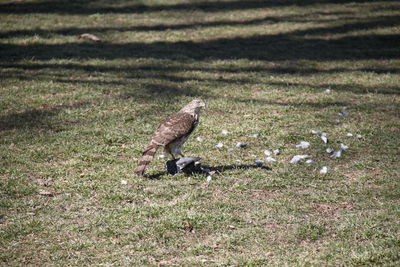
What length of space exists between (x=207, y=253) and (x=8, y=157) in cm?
437

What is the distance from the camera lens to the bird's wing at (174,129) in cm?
829

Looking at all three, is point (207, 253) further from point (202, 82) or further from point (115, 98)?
point (202, 82)

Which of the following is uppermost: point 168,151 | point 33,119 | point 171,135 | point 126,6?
point 126,6

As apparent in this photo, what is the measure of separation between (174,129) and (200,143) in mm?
1770

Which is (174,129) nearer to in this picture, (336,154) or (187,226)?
(187,226)

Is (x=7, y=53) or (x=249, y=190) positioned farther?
(x=7, y=53)

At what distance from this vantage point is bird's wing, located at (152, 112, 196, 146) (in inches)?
326

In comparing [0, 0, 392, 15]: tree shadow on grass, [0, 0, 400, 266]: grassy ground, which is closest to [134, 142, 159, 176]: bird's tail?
[0, 0, 400, 266]: grassy ground

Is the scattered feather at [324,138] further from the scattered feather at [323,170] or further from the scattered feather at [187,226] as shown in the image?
the scattered feather at [187,226]

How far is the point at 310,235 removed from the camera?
22.2 ft

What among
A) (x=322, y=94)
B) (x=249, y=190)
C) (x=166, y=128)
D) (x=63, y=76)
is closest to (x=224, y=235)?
(x=249, y=190)

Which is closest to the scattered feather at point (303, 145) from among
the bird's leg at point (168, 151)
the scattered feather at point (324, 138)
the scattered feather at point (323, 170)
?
the scattered feather at point (324, 138)

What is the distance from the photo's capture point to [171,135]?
831 centimetres

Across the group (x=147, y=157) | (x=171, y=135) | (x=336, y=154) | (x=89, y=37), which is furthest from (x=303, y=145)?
(x=89, y=37)
